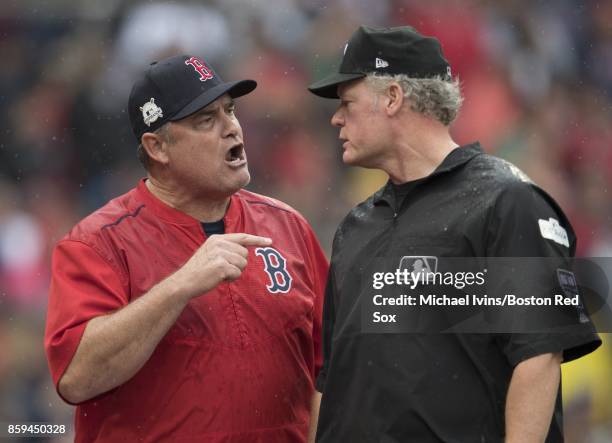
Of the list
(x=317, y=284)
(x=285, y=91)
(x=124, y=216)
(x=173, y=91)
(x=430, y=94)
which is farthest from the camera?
(x=285, y=91)

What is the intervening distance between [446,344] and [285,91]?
4.72 metres

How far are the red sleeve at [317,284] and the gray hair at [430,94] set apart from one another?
2.57 feet

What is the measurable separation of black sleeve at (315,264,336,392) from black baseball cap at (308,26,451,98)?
601mm

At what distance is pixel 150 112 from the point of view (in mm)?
3379

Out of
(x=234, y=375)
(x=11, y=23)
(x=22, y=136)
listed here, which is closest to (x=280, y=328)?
(x=234, y=375)

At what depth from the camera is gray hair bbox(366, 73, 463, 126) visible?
114 inches

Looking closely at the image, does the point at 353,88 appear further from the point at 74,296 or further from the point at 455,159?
the point at 74,296

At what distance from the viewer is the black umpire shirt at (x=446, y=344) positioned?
253cm

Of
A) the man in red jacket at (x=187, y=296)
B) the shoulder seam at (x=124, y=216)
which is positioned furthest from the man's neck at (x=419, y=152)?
the shoulder seam at (x=124, y=216)

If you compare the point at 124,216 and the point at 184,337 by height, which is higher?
the point at 124,216

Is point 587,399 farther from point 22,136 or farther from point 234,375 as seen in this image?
point 22,136

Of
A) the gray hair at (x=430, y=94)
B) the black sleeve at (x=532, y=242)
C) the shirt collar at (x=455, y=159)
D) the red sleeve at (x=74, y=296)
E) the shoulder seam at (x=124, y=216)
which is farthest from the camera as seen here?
the shoulder seam at (x=124, y=216)

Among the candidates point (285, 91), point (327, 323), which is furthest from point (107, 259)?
point (285, 91)

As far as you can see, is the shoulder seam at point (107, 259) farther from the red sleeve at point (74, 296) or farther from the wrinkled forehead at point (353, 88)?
the wrinkled forehead at point (353, 88)
